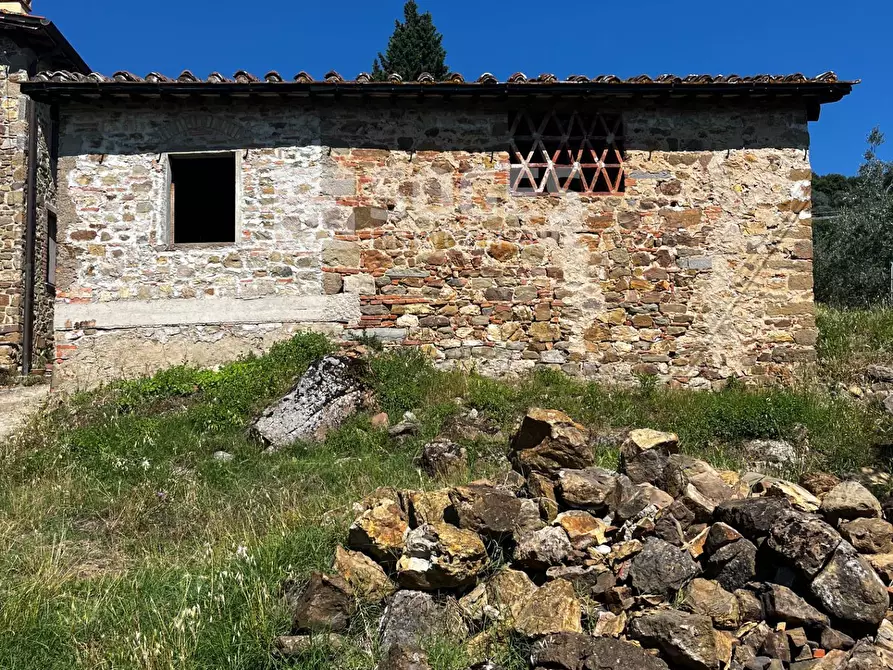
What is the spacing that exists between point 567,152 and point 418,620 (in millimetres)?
7572

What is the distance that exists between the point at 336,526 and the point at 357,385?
3508mm

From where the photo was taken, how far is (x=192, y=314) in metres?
8.90

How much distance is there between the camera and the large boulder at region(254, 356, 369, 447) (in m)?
7.18

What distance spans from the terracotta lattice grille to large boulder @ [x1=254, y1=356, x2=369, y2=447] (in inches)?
158

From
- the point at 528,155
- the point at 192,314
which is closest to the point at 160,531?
the point at 192,314

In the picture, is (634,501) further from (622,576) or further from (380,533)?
(380,533)

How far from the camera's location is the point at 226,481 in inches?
240

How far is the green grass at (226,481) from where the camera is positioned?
11.9 feet

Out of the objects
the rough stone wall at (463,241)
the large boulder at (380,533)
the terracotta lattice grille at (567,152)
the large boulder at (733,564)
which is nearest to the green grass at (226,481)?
the large boulder at (380,533)

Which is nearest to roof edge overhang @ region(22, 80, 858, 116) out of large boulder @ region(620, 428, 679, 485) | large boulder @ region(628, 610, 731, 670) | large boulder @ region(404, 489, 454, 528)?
large boulder @ region(620, 428, 679, 485)

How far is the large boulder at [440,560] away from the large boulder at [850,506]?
2.41 m

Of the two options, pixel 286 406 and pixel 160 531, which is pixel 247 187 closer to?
pixel 286 406

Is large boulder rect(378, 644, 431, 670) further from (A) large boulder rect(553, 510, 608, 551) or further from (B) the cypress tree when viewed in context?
(B) the cypress tree

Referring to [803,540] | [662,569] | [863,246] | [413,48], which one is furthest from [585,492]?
[413,48]
